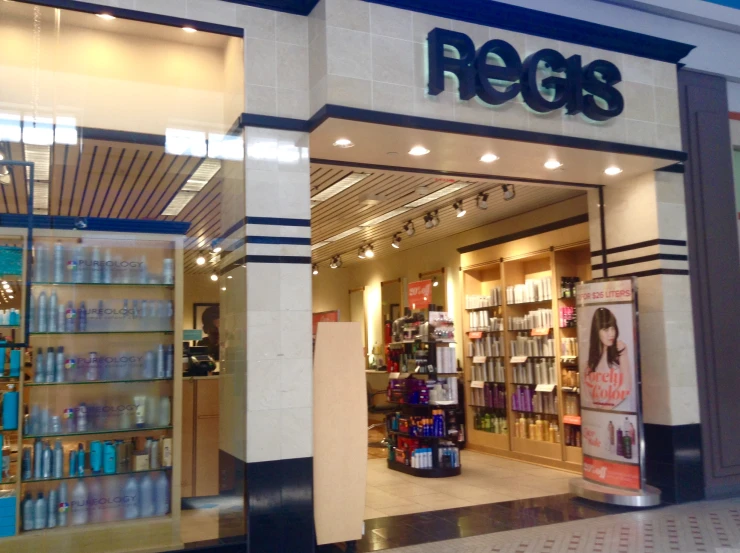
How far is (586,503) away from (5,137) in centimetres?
565

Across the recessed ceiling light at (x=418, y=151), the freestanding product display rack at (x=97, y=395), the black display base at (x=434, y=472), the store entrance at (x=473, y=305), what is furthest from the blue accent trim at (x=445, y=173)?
the black display base at (x=434, y=472)

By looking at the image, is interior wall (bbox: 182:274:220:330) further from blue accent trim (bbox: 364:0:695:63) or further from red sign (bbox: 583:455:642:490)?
red sign (bbox: 583:455:642:490)

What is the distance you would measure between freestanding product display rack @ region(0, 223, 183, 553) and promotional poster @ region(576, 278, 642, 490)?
12.6ft

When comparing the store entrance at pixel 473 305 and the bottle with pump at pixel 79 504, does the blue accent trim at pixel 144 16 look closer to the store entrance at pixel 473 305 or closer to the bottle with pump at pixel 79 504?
the store entrance at pixel 473 305

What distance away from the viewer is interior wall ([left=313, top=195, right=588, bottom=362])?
8752 mm

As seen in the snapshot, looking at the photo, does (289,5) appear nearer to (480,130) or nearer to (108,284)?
(480,130)

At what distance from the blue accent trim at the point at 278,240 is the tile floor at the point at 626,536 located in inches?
92.4

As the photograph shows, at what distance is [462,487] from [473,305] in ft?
10.5

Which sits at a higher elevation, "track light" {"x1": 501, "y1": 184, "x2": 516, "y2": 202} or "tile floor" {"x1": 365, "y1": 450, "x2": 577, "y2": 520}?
"track light" {"x1": 501, "y1": 184, "x2": 516, "y2": 202}

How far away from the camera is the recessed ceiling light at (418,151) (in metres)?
5.41

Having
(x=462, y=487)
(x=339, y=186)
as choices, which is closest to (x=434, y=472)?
(x=462, y=487)

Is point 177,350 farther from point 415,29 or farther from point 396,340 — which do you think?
point 396,340

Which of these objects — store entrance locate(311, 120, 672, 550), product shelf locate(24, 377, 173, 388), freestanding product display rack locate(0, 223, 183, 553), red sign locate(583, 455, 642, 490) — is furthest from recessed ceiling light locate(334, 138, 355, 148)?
red sign locate(583, 455, 642, 490)

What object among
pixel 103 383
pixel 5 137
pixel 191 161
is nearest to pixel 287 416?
pixel 103 383
